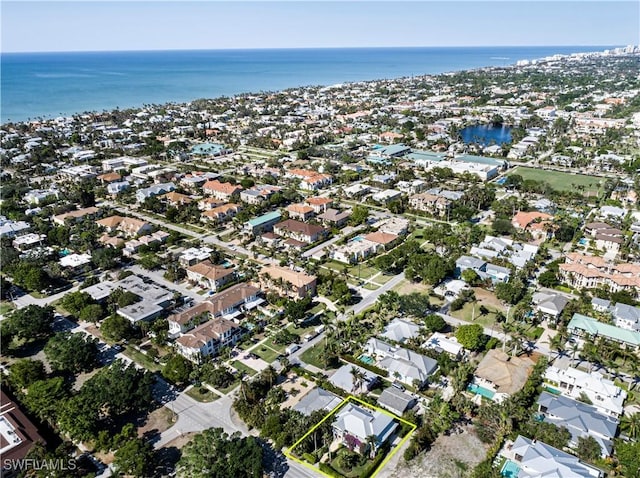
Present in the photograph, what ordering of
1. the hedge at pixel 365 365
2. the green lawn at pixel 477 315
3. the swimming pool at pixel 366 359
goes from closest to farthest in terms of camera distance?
the hedge at pixel 365 365 < the swimming pool at pixel 366 359 < the green lawn at pixel 477 315

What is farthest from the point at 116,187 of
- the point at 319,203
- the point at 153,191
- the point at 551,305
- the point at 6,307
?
the point at 551,305

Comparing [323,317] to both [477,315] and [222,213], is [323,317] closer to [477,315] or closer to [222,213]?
[477,315]

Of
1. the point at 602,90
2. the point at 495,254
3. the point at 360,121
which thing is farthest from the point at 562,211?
the point at 602,90

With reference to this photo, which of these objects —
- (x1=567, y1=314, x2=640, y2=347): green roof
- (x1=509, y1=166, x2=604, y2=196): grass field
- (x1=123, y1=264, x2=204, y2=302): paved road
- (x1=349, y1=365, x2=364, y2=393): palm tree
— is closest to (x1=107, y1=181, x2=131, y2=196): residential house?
(x1=123, y1=264, x2=204, y2=302): paved road

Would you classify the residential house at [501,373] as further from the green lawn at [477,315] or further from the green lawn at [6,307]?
the green lawn at [6,307]

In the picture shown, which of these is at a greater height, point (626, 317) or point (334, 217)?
point (334, 217)

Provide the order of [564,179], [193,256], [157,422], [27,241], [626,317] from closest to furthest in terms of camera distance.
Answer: [157,422] < [626,317] < [193,256] < [27,241] < [564,179]

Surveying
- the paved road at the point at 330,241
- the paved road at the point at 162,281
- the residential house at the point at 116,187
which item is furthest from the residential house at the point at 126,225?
the paved road at the point at 330,241

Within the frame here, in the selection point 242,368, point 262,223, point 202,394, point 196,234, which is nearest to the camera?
point 202,394
